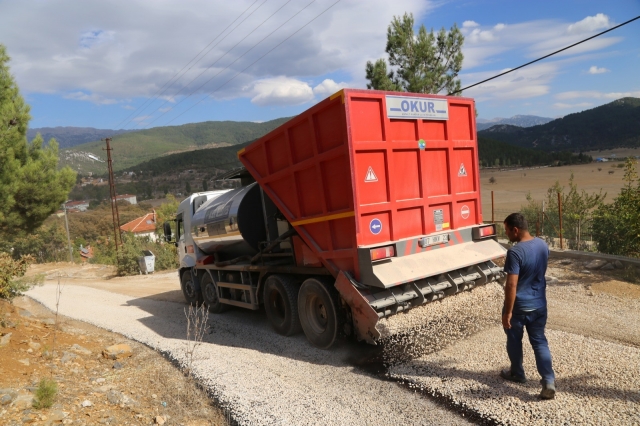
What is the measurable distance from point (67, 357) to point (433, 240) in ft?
17.6

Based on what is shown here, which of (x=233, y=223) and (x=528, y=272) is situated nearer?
(x=528, y=272)

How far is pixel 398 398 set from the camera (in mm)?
4562

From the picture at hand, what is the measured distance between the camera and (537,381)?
4434mm

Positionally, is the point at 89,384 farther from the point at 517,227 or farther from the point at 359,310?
the point at 517,227

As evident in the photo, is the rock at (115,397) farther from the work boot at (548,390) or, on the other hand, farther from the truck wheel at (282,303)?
the work boot at (548,390)

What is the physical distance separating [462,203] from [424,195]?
89 centimetres

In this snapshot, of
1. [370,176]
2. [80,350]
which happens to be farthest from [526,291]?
[80,350]

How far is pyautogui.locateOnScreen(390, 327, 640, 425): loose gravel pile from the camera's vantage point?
3.81m

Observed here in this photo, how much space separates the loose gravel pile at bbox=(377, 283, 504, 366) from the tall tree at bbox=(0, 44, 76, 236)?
10094mm

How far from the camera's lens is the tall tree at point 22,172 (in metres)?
11.3

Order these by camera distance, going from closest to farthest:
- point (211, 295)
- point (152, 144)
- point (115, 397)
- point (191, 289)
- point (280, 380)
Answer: point (115, 397) < point (280, 380) < point (211, 295) < point (191, 289) < point (152, 144)

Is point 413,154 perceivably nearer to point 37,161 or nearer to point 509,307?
point 509,307

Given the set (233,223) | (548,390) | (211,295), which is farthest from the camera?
(211,295)

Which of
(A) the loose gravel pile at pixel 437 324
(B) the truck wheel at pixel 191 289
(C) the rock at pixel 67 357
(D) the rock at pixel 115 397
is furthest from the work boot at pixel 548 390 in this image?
(B) the truck wheel at pixel 191 289
